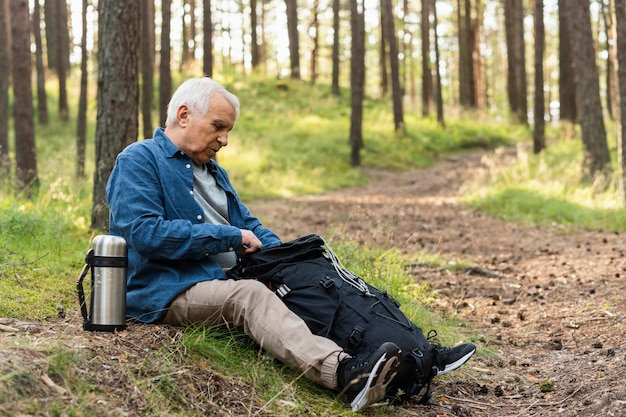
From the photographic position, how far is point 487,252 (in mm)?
8578

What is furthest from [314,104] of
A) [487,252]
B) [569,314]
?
[569,314]

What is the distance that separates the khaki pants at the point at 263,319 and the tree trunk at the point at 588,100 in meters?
10.6

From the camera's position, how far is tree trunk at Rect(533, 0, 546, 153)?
18953 mm

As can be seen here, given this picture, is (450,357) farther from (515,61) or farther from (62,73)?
(515,61)

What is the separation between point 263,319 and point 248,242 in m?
0.47

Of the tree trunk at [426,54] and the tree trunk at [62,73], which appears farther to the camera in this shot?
the tree trunk at [426,54]

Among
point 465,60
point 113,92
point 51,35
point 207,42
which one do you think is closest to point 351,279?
point 113,92

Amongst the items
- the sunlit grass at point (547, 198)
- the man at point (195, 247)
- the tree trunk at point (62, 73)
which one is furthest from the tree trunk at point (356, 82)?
the man at point (195, 247)

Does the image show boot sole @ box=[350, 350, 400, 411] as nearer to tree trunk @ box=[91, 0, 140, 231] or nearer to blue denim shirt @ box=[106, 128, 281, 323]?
blue denim shirt @ box=[106, 128, 281, 323]

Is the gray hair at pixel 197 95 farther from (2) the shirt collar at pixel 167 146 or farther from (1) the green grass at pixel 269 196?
(1) the green grass at pixel 269 196

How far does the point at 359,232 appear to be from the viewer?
6.94 m

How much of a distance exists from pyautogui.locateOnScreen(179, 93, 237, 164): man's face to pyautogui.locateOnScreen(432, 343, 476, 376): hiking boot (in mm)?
1683

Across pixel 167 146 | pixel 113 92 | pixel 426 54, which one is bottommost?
pixel 167 146

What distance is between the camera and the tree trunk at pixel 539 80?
18953 mm
